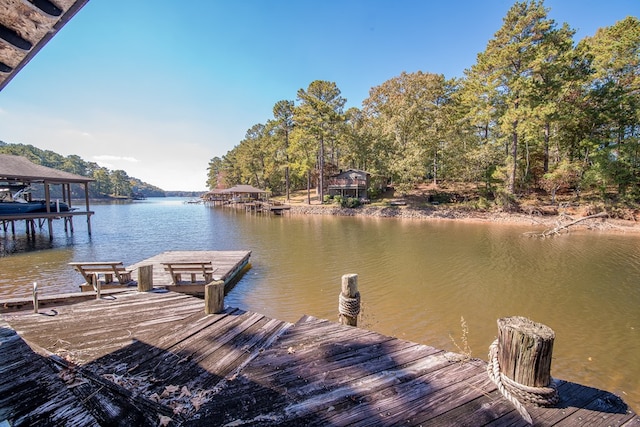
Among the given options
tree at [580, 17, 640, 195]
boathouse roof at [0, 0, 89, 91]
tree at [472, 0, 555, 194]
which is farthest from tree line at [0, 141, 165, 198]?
tree at [580, 17, 640, 195]

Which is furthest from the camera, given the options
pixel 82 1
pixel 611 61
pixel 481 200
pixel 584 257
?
pixel 481 200

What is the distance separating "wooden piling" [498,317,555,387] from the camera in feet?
7.28

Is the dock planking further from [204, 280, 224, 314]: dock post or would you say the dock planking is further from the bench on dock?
[204, 280, 224, 314]: dock post

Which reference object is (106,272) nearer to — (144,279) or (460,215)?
(144,279)

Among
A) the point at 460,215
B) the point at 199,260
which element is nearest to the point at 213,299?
the point at 199,260

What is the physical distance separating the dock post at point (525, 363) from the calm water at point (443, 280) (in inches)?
144

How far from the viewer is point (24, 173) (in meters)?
16.7

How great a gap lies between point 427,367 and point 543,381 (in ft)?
3.50

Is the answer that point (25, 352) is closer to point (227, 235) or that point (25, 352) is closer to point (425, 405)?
point (425, 405)

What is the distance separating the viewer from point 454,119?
111 feet

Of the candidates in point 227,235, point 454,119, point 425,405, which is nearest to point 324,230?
point 227,235

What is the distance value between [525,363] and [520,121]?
30263 mm

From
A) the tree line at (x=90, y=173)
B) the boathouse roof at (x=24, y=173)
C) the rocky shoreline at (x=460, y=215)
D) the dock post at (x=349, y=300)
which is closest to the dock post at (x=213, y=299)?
the dock post at (x=349, y=300)

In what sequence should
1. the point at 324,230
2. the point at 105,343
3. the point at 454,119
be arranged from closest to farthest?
the point at 105,343 → the point at 324,230 → the point at 454,119
